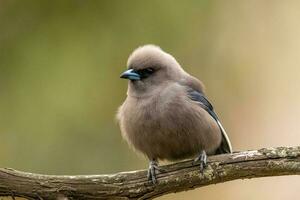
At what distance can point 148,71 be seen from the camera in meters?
6.62

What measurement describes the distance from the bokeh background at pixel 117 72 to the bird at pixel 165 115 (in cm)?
133

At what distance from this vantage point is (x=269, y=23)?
9289mm

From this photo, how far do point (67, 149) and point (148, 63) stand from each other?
2.31 metres

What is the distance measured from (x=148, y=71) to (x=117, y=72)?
225cm

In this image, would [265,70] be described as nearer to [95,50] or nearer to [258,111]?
[258,111]

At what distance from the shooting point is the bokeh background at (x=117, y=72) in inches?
324

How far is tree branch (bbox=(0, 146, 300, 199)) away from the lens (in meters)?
5.60

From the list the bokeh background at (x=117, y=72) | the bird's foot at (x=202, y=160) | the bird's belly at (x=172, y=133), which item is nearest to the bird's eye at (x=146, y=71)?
the bird's belly at (x=172, y=133)

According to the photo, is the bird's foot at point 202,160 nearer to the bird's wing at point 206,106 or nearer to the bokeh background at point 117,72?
the bird's wing at point 206,106

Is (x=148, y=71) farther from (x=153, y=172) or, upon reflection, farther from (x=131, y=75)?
(x=153, y=172)

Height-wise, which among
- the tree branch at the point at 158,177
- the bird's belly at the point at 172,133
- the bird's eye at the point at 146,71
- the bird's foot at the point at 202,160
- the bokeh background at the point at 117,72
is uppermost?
the bokeh background at the point at 117,72

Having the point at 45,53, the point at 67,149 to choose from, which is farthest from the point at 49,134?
the point at 45,53

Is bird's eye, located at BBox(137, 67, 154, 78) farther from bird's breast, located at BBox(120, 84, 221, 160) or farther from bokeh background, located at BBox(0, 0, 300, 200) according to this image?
bokeh background, located at BBox(0, 0, 300, 200)

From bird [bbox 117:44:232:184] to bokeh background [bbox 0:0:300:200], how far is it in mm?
1327
